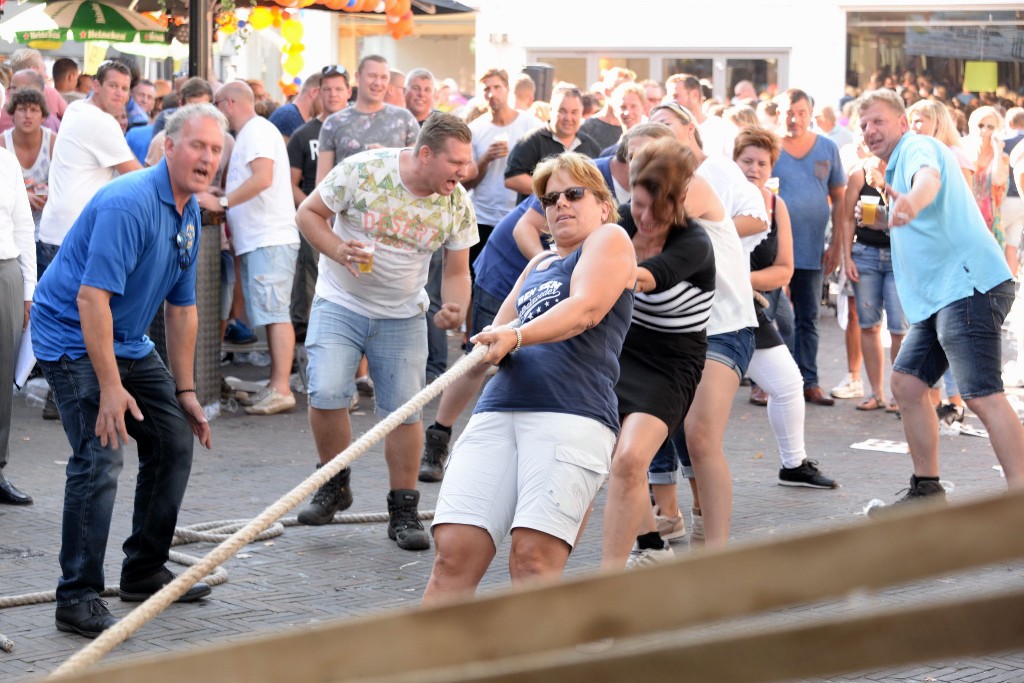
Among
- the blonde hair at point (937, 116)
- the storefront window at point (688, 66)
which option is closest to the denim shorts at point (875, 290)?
the blonde hair at point (937, 116)

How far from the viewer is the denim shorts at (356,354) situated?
6008mm

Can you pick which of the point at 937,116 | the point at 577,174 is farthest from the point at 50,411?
the point at 937,116

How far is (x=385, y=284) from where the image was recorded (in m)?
6.02

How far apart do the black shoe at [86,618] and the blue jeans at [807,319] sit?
6.05 m

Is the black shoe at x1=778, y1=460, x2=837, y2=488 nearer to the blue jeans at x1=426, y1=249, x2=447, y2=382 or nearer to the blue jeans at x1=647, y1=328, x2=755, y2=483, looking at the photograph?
the blue jeans at x1=647, y1=328, x2=755, y2=483

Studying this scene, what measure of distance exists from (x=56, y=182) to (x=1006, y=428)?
19.1ft

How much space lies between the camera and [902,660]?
1.07m

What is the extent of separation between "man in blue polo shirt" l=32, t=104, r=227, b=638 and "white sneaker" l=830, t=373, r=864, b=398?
19.6ft

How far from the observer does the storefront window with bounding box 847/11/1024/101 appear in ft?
68.7

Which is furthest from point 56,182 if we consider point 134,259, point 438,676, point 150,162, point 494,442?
point 438,676

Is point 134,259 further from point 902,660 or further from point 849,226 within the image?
point 849,226

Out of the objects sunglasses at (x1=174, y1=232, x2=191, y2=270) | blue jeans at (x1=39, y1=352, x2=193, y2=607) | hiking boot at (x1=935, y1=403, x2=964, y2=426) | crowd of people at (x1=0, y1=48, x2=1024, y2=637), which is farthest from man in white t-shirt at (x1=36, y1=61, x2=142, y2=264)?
hiking boot at (x1=935, y1=403, x2=964, y2=426)

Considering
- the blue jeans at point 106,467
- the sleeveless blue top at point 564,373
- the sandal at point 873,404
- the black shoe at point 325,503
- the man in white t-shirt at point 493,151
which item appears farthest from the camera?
the man in white t-shirt at point 493,151

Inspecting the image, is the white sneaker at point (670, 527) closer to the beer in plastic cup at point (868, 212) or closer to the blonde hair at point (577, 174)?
the blonde hair at point (577, 174)
